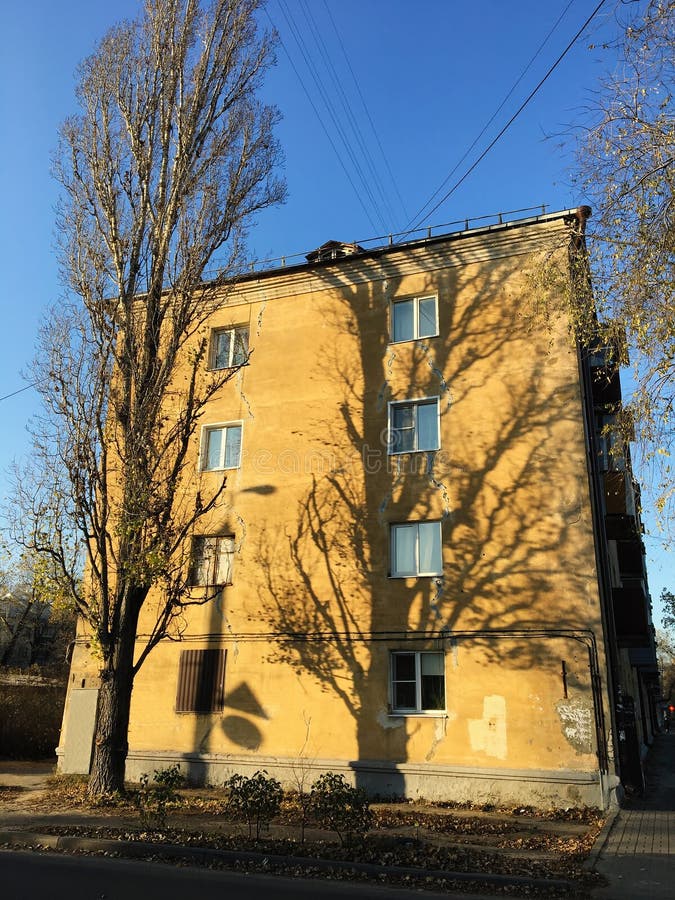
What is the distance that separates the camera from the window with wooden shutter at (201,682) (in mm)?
15633

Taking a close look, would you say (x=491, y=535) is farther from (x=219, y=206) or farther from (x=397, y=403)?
(x=219, y=206)

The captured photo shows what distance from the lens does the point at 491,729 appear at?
42.5ft

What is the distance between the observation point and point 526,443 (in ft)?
47.2

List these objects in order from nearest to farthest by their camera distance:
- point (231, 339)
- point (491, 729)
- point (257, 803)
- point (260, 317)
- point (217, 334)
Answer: point (257, 803) < point (491, 729) < point (260, 317) < point (231, 339) < point (217, 334)

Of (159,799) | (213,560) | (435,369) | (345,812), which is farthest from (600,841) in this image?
(213,560)

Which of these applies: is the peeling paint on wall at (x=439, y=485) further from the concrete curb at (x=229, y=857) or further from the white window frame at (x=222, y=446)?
the concrete curb at (x=229, y=857)

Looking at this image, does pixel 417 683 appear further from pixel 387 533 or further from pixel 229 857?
pixel 229 857

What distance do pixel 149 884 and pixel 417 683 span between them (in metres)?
7.46

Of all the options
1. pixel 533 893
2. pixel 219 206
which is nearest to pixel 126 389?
pixel 219 206

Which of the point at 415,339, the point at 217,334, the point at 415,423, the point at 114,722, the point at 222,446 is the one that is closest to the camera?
the point at 114,722

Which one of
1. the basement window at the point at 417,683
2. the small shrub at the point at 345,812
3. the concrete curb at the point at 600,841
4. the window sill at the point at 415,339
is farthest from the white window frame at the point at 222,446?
the concrete curb at the point at 600,841

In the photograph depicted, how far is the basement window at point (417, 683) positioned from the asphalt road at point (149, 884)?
616 cm

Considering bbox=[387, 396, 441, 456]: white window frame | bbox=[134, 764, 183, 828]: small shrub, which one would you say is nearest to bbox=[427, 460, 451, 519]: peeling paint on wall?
bbox=[387, 396, 441, 456]: white window frame

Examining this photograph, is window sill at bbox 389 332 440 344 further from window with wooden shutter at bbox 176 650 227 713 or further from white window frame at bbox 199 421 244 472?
window with wooden shutter at bbox 176 650 227 713
